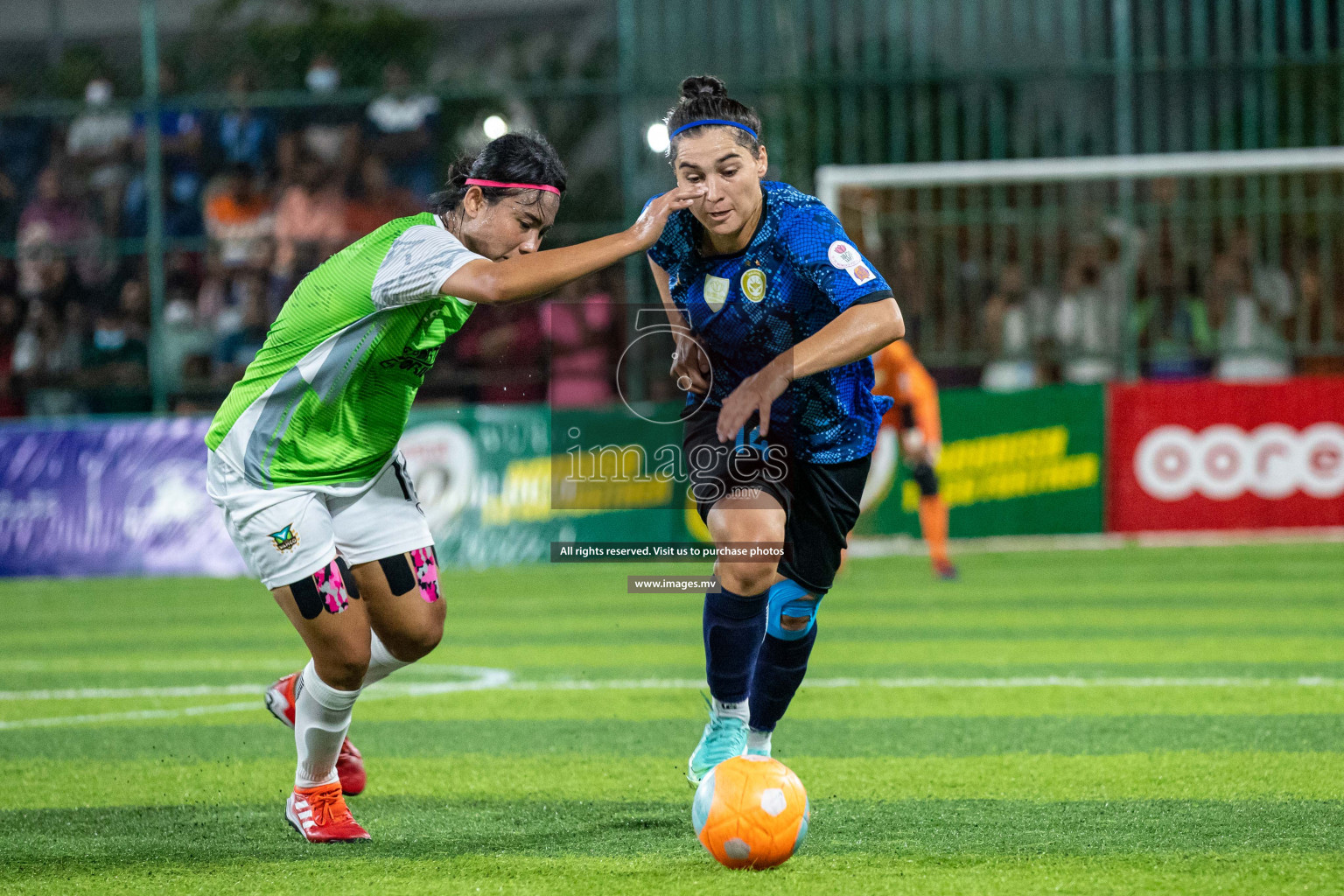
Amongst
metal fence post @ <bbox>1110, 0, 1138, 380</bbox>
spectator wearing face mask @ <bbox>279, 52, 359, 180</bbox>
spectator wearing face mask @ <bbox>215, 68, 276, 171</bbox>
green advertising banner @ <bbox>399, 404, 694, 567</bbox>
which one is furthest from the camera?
spectator wearing face mask @ <bbox>215, 68, 276, 171</bbox>

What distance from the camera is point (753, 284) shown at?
481 centimetres

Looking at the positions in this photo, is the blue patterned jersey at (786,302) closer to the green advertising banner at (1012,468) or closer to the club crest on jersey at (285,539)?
the club crest on jersey at (285,539)

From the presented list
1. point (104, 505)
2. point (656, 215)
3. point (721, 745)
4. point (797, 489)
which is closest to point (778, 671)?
point (721, 745)

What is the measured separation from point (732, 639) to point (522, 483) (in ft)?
30.5

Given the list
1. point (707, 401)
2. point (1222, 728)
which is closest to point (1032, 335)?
point (1222, 728)

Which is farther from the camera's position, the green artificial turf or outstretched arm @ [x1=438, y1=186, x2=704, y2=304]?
the green artificial turf

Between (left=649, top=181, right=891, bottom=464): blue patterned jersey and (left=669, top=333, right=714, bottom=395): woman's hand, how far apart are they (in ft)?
0.08

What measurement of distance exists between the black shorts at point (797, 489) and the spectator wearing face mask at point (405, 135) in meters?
11.3

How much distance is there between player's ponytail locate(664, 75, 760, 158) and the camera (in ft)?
15.3

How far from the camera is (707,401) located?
16.6 feet

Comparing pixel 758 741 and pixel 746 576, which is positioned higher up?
pixel 746 576

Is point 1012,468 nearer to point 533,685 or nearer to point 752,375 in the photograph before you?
point 533,685

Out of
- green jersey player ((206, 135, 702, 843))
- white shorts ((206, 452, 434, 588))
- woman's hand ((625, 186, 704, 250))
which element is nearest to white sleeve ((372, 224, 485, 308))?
green jersey player ((206, 135, 702, 843))

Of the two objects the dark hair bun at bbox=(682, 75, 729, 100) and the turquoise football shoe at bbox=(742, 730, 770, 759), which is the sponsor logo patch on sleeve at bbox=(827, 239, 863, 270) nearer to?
the dark hair bun at bbox=(682, 75, 729, 100)
